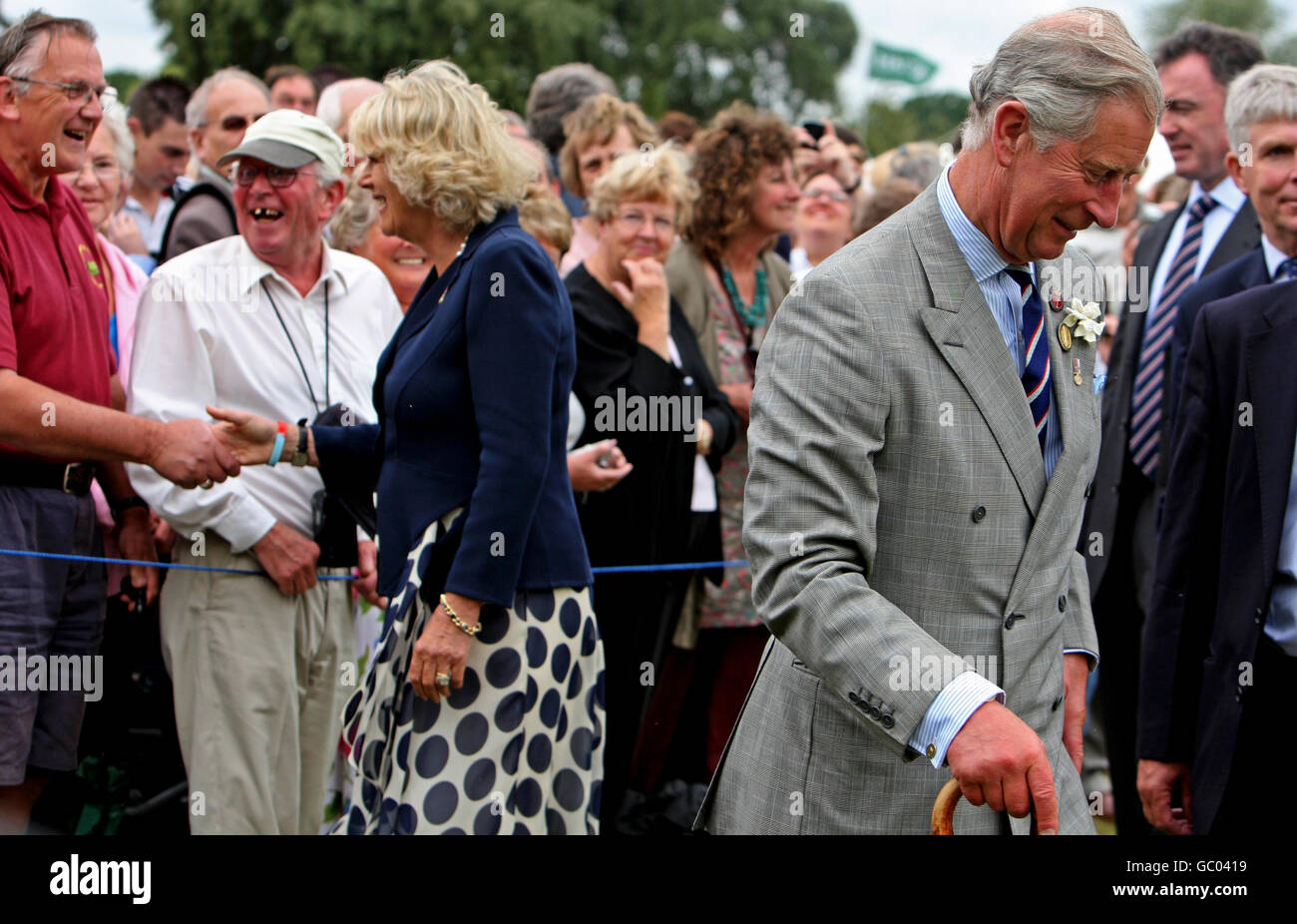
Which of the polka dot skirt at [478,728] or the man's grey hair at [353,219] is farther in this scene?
the man's grey hair at [353,219]

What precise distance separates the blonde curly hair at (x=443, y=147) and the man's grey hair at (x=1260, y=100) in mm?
2239

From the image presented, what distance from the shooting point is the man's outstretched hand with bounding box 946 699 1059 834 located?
7.00 ft

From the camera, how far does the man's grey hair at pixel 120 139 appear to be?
5.74 m

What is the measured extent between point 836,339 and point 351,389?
100 inches

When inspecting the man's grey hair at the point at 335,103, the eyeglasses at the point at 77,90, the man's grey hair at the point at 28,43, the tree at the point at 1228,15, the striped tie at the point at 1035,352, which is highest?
the tree at the point at 1228,15

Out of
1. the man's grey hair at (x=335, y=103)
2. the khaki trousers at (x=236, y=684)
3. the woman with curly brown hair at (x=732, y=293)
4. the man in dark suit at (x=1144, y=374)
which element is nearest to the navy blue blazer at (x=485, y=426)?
the khaki trousers at (x=236, y=684)

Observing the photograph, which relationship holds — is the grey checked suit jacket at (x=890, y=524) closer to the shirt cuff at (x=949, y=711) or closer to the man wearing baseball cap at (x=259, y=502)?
the shirt cuff at (x=949, y=711)

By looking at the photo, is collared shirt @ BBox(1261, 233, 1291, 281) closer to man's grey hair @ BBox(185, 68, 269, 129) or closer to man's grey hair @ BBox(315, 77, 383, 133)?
man's grey hair @ BBox(315, 77, 383, 133)

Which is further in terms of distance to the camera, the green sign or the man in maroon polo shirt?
the green sign

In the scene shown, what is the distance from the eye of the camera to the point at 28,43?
398 cm

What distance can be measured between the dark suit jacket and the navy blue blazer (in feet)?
8.33

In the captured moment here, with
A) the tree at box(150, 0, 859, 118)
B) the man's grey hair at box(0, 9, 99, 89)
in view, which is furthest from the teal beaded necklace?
the tree at box(150, 0, 859, 118)

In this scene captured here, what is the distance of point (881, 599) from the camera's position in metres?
2.29
